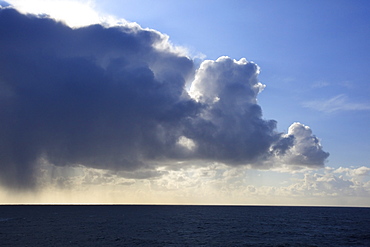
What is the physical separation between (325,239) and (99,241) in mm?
65706

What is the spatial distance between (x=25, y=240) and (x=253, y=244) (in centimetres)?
6218

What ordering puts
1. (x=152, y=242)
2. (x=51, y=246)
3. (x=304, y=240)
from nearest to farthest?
(x=51, y=246) < (x=152, y=242) < (x=304, y=240)

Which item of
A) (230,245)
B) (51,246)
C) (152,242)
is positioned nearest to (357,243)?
(230,245)

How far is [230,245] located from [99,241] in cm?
3576

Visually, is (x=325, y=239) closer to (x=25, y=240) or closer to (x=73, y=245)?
(x=73, y=245)

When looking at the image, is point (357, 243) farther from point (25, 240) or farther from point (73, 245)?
point (25, 240)

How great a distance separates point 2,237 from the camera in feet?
323

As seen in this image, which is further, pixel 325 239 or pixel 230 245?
pixel 325 239

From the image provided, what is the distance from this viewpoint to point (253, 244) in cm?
8738

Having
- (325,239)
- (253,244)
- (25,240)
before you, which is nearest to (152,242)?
(253,244)

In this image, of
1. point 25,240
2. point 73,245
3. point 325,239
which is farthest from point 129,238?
point 325,239

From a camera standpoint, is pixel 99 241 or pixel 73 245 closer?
pixel 73 245

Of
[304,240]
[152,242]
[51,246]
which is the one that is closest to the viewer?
[51,246]

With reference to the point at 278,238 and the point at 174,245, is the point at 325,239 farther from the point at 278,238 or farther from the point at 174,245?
the point at 174,245
